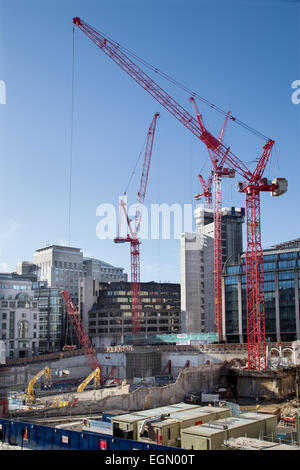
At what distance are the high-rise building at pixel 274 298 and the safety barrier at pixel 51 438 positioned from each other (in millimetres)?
48828

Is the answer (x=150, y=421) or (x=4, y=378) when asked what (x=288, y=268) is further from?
(x=150, y=421)

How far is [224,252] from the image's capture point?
298 feet

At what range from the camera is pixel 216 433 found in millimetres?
15852

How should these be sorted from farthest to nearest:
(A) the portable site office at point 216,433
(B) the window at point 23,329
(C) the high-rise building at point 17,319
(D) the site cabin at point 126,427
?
(B) the window at point 23,329
(C) the high-rise building at point 17,319
(D) the site cabin at point 126,427
(A) the portable site office at point 216,433

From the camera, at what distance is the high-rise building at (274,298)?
2429 inches

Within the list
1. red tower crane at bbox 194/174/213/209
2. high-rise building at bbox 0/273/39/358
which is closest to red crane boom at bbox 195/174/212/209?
red tower crane at bbox 194/174/213/209

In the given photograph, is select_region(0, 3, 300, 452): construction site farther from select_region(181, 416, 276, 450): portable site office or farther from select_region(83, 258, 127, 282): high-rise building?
select_region(83, 258, 127, 282): high-rise building

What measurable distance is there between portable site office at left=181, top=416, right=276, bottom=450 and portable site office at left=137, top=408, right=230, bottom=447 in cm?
131

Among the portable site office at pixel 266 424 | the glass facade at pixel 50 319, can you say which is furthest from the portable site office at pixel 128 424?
Result: the glass facade at pixel 50 319

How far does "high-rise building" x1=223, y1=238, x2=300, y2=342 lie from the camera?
2429 inches

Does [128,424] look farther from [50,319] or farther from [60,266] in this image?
[60,266]

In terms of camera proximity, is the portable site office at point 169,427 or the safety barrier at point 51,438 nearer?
the safety barrier at point 51,438

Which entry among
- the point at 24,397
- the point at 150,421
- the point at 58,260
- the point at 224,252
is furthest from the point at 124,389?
the point at 58,260

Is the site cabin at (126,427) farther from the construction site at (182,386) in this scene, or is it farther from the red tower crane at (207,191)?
the red tower crane at (207,191)
